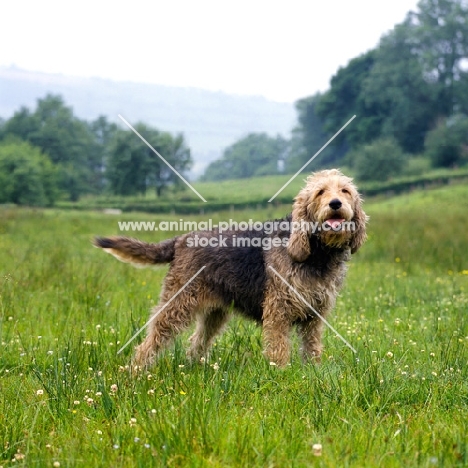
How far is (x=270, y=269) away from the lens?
5699mm

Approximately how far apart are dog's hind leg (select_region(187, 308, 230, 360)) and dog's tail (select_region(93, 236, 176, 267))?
725 mm

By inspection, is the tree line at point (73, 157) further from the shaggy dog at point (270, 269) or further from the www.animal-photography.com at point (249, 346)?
the shaggy dog at point (270, 269)

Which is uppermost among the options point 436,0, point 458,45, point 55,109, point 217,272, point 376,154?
point 436,0

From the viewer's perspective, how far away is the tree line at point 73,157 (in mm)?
22016

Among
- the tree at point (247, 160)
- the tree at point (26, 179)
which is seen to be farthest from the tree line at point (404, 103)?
the tree at point (26, 179)

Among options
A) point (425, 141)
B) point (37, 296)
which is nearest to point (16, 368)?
point (37, 296)

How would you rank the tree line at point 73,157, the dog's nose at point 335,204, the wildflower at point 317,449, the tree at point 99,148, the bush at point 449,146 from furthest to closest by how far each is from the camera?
1. the tree at point 99,148
2. the bush at point 449,146
3. the tree line at point 73,157
4. the dog's nose at point 335,204
5. the wildflower at point 317,449

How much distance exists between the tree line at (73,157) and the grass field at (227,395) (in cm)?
1018

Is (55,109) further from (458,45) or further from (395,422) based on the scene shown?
(395,422)

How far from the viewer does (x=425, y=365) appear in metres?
4.91

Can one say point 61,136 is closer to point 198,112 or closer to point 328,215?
point 198,112

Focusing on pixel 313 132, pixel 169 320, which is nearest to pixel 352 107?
pixel 313 132

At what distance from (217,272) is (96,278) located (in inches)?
129

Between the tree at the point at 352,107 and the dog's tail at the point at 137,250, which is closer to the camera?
the dog's tail at the point at 137,250
